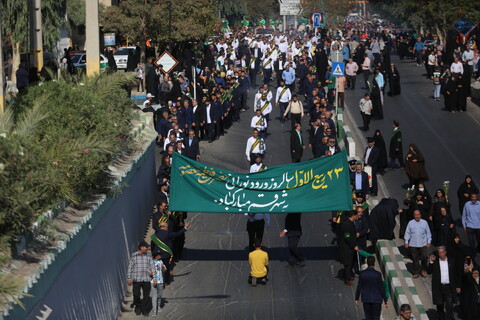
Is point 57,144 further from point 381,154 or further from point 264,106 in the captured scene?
point 264,106

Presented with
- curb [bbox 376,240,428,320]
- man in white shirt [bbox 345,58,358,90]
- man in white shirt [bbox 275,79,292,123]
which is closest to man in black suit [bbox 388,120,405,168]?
man in white shirt [bbox 275,79,292,123]

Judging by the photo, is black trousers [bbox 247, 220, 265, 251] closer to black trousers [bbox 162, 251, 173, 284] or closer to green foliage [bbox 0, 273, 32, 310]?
black trousers [bbox 162, 251, 173, 284]

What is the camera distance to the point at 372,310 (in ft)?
53.1

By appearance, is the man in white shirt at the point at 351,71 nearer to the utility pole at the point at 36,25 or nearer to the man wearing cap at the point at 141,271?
the utility pole at the point at 36,25

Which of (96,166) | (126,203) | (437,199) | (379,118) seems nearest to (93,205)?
(96,166)

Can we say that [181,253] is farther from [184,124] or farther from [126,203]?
[184,124]

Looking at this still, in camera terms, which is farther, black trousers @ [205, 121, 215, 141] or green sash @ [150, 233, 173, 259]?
black trousers @ [205, 121, 215, 141]

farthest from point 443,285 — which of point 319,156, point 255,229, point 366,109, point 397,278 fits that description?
point 366,109

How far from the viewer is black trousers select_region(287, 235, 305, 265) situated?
1928 cm

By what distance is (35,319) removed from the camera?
1112 cm

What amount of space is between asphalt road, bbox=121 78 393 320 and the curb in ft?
1.38

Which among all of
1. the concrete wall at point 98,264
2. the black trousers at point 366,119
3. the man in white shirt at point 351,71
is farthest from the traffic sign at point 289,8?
the concrete wall at point 98,264

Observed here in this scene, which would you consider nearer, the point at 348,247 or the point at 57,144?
the point at 57,144

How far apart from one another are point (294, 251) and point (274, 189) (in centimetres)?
122
